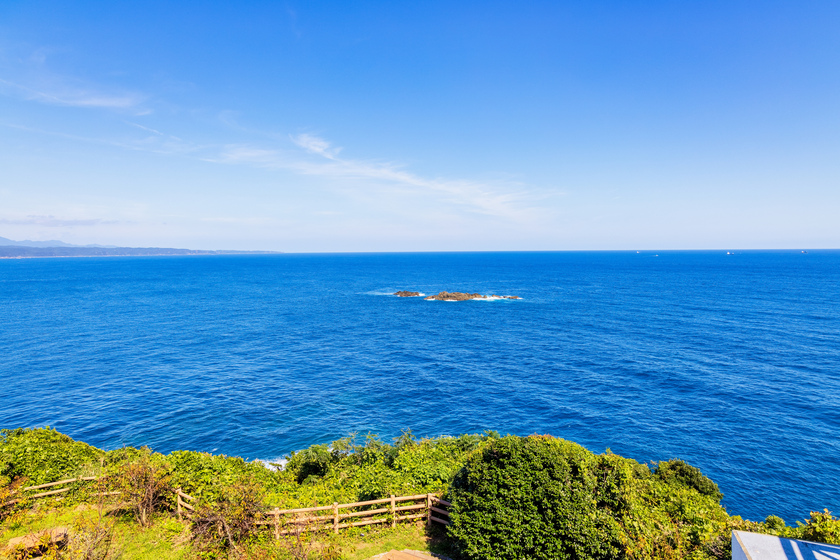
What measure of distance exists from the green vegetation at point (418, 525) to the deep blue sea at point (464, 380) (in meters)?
13.7

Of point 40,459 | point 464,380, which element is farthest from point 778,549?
point 464,380

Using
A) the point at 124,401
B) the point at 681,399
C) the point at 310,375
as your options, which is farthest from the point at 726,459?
the point at 124,401

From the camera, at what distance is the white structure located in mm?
9914

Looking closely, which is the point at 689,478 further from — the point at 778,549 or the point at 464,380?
the point at 464,380

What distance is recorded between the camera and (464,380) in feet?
157

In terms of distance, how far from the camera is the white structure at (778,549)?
991 cm

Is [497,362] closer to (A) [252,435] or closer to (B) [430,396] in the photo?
(B) [430,396]

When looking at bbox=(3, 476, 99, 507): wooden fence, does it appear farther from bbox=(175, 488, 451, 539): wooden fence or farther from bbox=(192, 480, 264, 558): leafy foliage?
bbox=(192, 480, 264, 558): leafy foliage

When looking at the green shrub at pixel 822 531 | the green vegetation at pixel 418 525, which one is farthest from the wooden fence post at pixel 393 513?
the green shrub at pixel 822 531

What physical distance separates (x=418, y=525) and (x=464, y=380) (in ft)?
103

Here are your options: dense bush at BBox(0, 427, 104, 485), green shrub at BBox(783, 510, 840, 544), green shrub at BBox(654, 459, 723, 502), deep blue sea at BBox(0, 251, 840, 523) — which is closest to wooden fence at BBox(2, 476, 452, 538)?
dense bush at BBox(0, 427, 104, 485)

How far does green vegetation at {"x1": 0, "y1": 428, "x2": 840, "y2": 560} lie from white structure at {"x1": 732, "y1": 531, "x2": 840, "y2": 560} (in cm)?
159

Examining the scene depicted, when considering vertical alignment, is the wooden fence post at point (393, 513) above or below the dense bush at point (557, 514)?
below

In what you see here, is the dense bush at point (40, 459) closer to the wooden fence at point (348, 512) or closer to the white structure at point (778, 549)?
the wooden fence at point (348, 512)
